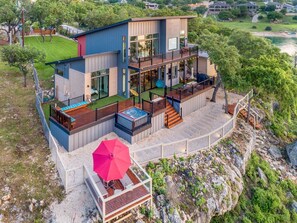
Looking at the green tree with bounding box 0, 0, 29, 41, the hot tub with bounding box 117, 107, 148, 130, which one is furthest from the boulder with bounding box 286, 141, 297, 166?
the green tree with bounding box 0, 0, 29, 41

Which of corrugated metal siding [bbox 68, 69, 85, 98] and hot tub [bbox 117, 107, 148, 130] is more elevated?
corrugated metal siding [bbox 68, 69, 85, 98]

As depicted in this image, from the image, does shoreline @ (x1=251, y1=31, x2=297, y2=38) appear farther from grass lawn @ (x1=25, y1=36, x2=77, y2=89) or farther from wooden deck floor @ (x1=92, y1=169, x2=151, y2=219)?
wooden deck floor @ (x1=92, y1=169, x2=151, y2=219)

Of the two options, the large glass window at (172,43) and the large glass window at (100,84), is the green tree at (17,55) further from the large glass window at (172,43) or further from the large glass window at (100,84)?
the large glass window at (172,43)

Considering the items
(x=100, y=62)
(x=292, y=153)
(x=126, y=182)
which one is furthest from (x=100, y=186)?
(x=292, y=153)

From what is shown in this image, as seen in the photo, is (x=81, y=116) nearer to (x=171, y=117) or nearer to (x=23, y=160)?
(x=23, y=160)

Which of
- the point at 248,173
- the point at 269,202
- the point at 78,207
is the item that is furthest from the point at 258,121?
the point at 78,207

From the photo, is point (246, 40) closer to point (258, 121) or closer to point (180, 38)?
point (180, 38)
